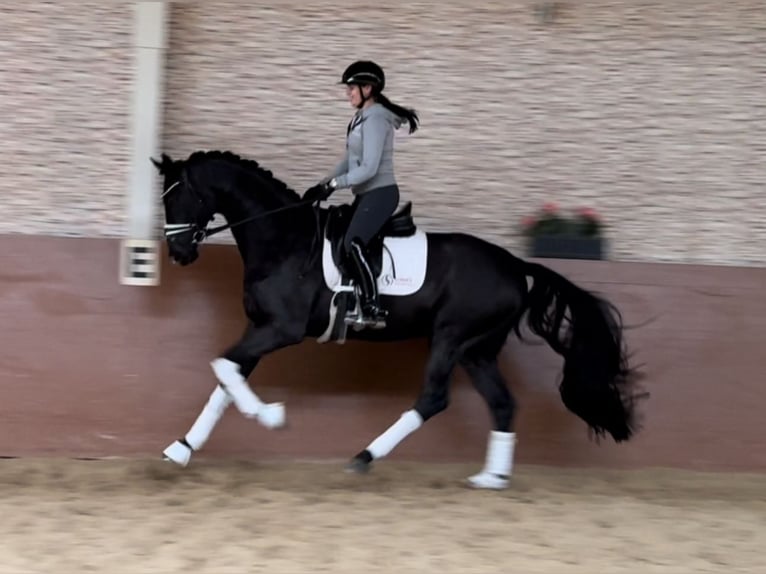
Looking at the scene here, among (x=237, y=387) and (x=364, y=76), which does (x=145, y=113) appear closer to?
(x=364, y=76)

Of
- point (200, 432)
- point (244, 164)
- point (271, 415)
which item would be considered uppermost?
point (244, 164)

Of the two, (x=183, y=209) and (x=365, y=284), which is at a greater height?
(x=183, y=209)

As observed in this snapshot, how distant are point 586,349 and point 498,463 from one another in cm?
78

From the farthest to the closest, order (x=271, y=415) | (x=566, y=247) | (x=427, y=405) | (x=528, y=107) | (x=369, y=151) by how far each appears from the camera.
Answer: (x=528, y=107) < (x=566, y=247) < (x=427, y=405) < (x=369, y=151) < (x=271, y=415)

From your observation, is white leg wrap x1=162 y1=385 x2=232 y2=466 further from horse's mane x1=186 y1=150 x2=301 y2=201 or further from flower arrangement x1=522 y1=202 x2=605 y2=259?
flower arrangement x1=522 y1=202 x2=605 y2=259

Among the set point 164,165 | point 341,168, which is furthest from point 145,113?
point 341,168

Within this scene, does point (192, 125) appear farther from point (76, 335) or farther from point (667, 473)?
point (667, 473)

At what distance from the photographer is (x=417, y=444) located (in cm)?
526

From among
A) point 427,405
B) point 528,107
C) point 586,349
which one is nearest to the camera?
point 427,405

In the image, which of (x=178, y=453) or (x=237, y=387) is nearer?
(x=237, y=387)

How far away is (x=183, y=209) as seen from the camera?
15.4ft

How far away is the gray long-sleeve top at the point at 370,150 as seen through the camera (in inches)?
180

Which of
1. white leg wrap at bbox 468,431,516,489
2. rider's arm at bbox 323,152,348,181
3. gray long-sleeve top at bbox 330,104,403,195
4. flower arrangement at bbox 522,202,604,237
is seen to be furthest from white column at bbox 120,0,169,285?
flower arrangement at bbox 522,202,604,237

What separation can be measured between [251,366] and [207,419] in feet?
1.31
